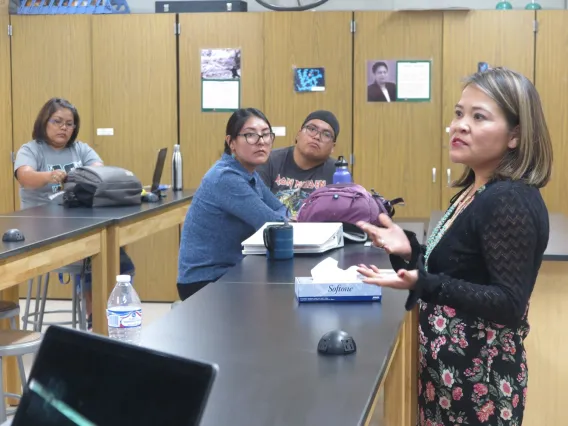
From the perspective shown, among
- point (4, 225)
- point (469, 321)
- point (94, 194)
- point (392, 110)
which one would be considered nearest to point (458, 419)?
point (469, 321)

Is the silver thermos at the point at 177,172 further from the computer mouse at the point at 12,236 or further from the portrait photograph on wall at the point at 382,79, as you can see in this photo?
the computer mouse at the point at 12,236

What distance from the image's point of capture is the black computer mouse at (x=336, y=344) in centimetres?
172

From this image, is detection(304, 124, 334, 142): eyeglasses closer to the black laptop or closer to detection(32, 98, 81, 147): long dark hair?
detection(32, 98, 81, 147): long dark hair

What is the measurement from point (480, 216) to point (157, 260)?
14.9 feet

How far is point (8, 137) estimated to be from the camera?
20.4 feet

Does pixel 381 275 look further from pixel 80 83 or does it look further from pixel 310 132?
pixel 80 83

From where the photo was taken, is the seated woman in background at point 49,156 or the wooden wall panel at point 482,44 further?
the wooden wall panel at point 482,44

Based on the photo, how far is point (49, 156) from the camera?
191 inches

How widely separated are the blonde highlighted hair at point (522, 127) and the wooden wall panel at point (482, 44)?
3.90 metres

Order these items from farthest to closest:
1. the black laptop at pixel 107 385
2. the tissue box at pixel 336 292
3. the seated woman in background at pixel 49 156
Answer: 1. the seated woman in background at pixel 49 156
2. the tissue box at pixel 336 292
3. the black laptop at pixel 107 385

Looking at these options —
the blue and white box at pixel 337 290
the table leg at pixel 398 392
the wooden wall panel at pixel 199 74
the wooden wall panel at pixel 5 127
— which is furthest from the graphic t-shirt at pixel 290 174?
the wooden wall panel at pixel 5 127

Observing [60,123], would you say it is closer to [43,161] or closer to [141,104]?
[43,161]

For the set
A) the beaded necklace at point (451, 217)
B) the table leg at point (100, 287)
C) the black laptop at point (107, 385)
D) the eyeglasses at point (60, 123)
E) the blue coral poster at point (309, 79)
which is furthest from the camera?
the blue coral poster at point (309, 79)

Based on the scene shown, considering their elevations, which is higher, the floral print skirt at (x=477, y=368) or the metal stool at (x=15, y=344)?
the floral print skirt at (x=477, y=368)
